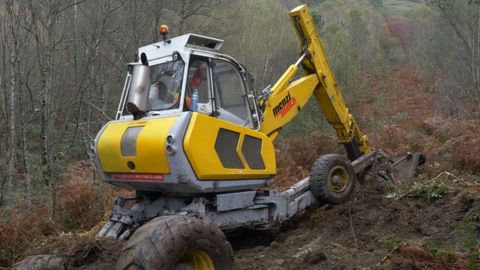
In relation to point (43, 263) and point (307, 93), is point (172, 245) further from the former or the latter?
point (307, 93)

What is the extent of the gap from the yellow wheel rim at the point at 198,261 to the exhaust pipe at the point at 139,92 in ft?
6.88

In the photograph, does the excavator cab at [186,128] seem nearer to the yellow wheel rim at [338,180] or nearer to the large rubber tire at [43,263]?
the large rubber tire at [43,263]

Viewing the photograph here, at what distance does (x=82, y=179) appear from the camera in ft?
34.2

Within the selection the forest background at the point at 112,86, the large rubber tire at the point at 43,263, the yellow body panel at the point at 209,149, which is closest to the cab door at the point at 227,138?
the yellow body panel at the point at 209,149

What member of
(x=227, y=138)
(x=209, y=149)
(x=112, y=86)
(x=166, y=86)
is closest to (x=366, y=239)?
(x=227, y=138)

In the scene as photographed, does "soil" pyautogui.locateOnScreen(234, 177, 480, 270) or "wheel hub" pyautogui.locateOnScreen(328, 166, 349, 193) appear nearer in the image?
"soil" pyautogui.locateOnScreen(234, 177, 480, 270)

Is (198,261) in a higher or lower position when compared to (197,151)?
lower

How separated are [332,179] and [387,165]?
1632 millimetres

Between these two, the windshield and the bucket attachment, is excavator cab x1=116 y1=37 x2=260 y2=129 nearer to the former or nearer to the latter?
the windshield

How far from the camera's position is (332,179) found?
8.26 m

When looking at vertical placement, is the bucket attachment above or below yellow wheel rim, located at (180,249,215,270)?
below

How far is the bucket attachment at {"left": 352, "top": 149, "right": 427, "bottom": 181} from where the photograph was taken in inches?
359

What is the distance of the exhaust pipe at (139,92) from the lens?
6.35 metres

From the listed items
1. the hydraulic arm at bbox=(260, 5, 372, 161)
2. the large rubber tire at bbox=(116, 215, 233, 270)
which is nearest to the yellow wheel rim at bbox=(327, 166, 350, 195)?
the hydraulic arm at bbox=(260, 5, 372, 161)
